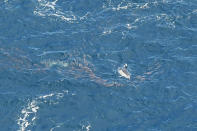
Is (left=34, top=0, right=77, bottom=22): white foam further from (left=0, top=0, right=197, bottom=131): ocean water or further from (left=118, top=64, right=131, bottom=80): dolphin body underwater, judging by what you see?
(left=118, top=64, right=131, bottom=80): dolphin body underwater

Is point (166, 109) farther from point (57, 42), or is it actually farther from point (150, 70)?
point (57, 42)

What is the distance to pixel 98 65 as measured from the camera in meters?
96.2

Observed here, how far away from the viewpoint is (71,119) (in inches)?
3364

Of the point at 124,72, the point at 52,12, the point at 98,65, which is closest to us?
the point at 124,72

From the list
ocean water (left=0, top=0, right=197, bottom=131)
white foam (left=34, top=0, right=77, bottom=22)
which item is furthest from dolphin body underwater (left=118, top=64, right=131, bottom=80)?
white foam (left=34, top=0, right=77, bottom=22)

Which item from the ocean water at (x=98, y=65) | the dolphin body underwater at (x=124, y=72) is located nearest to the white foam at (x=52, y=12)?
the ocean water at (x=98, y=65)

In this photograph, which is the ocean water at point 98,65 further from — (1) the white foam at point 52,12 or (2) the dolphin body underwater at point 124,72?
(2) the dolphin body underwater at point 124,72

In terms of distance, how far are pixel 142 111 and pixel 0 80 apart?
3052cm

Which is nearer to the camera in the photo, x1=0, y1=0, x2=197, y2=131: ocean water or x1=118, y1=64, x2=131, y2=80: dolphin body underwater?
x1=0, y1=0, x2=197, y2=131: ocean water

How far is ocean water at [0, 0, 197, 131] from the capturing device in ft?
282

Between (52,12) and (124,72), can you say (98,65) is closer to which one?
(124,72)

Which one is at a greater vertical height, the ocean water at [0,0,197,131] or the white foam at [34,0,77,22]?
the white foam at [34,0,77,22]

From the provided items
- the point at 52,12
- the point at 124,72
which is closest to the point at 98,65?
the point at 124,72

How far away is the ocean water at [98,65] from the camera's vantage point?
86062mm
